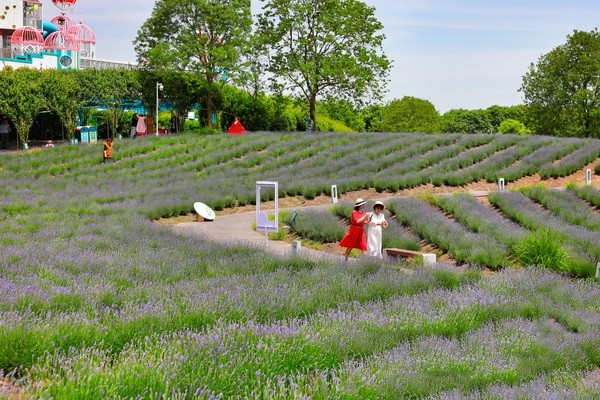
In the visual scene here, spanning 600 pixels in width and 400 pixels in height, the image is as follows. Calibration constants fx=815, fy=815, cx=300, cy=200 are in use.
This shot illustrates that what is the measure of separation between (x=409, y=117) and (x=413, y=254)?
78.9 metres

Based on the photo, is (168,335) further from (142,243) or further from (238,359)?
(142,243)

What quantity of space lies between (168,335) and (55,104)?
36959mm

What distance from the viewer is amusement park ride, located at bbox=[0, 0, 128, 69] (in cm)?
5608

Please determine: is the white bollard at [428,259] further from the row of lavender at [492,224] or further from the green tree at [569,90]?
the green tree at [569,90]

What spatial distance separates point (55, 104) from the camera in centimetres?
4138

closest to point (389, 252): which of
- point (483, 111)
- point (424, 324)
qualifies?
point (424, 324)

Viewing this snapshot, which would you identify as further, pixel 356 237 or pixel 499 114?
pixel 499 114

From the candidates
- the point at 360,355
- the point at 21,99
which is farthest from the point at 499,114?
the point at 360,355

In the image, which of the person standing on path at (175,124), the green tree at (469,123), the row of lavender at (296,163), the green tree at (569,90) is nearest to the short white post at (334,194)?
the row of lavender at (296,163)

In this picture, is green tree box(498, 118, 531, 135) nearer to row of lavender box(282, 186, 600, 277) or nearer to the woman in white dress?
row of lavender box(282, 186, 600, 277)

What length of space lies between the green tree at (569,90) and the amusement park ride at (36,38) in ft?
103

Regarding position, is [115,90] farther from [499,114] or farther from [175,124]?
[499,114]

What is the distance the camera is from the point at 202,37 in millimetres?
45750

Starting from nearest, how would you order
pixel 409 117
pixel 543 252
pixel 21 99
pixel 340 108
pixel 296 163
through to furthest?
pixel 543 252, pixel 296 163, pixel 21 99, pixel 340 108, pixel 409 117
